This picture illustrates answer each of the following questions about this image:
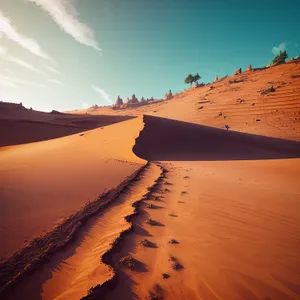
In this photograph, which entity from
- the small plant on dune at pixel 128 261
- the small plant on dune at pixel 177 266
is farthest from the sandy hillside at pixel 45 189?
the small plant on dune at pixel 177 266

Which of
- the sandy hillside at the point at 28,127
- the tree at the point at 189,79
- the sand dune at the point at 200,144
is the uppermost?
the tree at the point at 189,79

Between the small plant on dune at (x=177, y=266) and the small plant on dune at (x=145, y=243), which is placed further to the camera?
the small plant on dune at (x=145, y=243)

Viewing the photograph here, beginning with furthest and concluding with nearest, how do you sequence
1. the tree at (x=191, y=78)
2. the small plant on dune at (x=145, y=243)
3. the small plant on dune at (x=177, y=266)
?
the tree at (x=191, y=78) < the small plant on dune at (x=145, y=243) < the small plant on dune at (x=177, y=266)

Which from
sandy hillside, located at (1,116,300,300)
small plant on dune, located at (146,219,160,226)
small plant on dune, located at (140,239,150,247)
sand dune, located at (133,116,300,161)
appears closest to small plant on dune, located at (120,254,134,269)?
sandy hillside, located at (1,116,300,300)

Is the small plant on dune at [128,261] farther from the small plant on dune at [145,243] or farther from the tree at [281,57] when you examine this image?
the tree at [281,57]

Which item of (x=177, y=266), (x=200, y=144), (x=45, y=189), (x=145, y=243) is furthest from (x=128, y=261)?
(x=200, y=144)

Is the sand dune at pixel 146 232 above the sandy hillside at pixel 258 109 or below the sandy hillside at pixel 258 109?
below

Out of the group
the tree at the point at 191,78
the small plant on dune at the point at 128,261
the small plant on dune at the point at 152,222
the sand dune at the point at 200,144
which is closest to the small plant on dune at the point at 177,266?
the small plant on dune at the point at 128,261

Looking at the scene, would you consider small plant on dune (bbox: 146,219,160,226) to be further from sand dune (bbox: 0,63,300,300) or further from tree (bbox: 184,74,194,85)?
tree (bbox: 184,74,194,85)

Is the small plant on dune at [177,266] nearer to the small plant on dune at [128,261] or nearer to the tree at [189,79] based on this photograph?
the small plant on dune at [128,261]

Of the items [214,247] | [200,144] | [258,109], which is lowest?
[200,144]

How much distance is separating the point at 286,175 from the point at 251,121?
20.8 metres

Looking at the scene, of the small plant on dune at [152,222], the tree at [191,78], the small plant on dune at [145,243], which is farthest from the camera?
the tree at [191,78]

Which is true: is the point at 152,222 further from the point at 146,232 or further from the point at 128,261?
the point at 128,261
